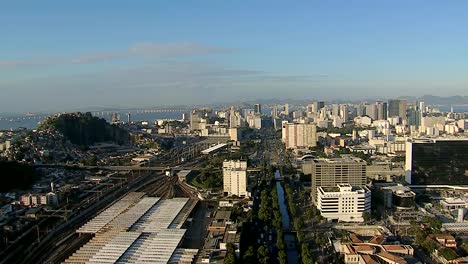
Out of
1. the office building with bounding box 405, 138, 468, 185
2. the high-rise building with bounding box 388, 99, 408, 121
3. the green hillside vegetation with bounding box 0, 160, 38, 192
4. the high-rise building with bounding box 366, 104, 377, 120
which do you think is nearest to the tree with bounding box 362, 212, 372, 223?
the office building with bounding box 405, 138, 468, 185

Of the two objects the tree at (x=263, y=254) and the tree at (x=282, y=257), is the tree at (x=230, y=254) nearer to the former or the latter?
the tree at (x=263, y=254)

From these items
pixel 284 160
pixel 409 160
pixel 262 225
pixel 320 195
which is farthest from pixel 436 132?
pixel 262 225

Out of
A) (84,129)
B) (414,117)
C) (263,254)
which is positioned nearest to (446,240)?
(263,254)

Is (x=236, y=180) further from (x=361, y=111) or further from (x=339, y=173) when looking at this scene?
(x=361, y=111)

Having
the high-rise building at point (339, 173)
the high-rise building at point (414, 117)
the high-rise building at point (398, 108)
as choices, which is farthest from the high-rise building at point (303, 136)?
the high-rise building at point (398, 108)

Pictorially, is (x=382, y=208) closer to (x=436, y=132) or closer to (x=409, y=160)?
(x=409, y=160)

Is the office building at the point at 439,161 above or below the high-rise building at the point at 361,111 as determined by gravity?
below

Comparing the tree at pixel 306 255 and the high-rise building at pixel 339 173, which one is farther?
the high-rise building at pixel 339 173

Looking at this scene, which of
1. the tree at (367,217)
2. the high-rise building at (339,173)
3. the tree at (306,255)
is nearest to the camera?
the tree at (306,255)
